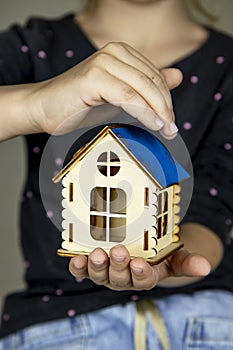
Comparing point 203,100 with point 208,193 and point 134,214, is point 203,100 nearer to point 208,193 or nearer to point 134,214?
point 208,193

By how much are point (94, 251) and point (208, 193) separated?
358 mm

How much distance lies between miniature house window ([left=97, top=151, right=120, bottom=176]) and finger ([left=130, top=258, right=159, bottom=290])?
0.22 feet

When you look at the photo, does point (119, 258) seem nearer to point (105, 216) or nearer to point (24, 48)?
point (105, 216)

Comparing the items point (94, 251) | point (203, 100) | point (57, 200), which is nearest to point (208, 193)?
point (203, 100)

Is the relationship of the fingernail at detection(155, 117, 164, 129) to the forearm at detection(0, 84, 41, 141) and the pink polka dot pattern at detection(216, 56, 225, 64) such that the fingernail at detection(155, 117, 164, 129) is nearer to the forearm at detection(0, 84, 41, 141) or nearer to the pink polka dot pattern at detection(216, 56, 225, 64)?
the forearm at detection(0, 84, 41, 141)

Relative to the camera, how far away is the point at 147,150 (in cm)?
54

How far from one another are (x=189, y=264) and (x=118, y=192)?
3.3 inches

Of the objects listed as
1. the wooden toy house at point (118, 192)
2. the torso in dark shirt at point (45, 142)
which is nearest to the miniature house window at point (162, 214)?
the wooden toy house at point (118, 192)

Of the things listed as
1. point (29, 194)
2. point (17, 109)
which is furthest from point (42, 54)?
point (17, 109)

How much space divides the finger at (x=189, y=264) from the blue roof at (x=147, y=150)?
0.07 metres

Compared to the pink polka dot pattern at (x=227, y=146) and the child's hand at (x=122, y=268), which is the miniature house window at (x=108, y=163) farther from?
the pink polka dot pattern at (x=227, y=146)

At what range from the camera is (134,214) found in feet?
1.78

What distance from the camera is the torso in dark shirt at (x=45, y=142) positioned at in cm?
84

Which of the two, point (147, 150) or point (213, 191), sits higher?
point (147, 150)
